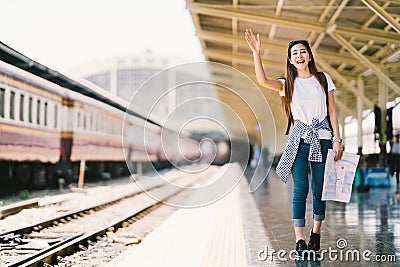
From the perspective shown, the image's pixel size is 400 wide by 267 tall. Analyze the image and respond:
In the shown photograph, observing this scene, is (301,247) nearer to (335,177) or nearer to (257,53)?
(335,177)

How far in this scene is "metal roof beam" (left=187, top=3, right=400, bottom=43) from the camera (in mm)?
12266

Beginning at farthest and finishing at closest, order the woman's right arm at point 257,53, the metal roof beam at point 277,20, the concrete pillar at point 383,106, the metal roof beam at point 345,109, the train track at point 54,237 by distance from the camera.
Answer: the metal roof beam at point 345,109, the concrete pillar at point 383,106, the metal roof beam at point 277,20, the train track at point 54,237, the woman's right arm at point 257,53

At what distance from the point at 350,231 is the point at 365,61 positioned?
261 inches

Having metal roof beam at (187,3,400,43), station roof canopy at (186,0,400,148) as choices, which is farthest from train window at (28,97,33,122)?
metal roof beam at (187,3,400,43)

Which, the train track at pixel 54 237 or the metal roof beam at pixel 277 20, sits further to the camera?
the metal roof beam at pixel 277 20

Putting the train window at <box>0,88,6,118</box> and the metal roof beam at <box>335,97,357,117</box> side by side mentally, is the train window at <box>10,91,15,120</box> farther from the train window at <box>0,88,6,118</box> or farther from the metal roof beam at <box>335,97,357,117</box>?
the metal roof beam at <box>335,97,357,117</box>

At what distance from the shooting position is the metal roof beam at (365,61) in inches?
493

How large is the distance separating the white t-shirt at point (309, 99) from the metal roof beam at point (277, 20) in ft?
25.5

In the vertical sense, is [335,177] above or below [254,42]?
below

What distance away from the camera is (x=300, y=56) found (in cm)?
474

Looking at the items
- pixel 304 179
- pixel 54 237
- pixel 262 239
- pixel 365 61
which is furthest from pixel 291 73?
pixel 365 61

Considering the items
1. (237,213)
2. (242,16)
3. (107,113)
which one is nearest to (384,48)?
(242,16)

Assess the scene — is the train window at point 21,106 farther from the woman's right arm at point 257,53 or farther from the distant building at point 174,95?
the woman's right arm at point 257,53

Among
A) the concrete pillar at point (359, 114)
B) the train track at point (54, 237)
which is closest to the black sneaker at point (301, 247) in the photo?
the train track at point (54, 237)
